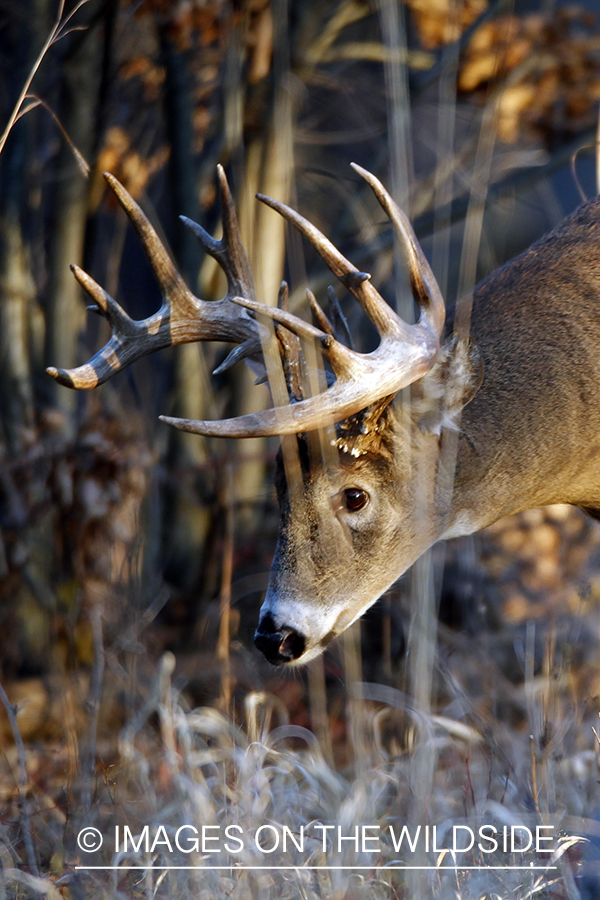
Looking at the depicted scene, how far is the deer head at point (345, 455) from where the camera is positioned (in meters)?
2.97

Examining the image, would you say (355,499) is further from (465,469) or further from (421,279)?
(421,279)

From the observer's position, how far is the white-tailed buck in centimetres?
304

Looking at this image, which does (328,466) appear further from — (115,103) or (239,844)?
(115,103)

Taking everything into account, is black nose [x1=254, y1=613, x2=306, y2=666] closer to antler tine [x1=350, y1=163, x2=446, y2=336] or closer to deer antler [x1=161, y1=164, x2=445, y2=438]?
deer antler [x1=161, y1=164, x2=445, y2=438]

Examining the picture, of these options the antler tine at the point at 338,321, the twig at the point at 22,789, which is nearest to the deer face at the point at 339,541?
the antler tine at the point at 338,321

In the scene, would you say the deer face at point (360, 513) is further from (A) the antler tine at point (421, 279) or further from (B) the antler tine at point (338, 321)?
(B) the antler tine at point (338, 321)

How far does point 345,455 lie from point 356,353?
381 mm

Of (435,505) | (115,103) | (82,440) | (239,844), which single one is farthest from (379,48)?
(239,844)

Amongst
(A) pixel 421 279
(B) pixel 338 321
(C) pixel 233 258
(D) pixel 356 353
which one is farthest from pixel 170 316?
(A) pixel 421 279

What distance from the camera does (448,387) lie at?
309cm

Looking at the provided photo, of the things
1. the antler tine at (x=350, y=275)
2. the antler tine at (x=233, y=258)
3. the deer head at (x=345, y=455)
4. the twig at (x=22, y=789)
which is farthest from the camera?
the antler tine at (x=233, y=258)

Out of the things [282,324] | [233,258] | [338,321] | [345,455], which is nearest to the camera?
[282,324]

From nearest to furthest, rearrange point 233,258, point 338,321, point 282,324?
point 282,324 → point 233,258 → point 338,321

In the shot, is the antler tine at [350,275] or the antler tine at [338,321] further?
the antler tine at [338,321]
